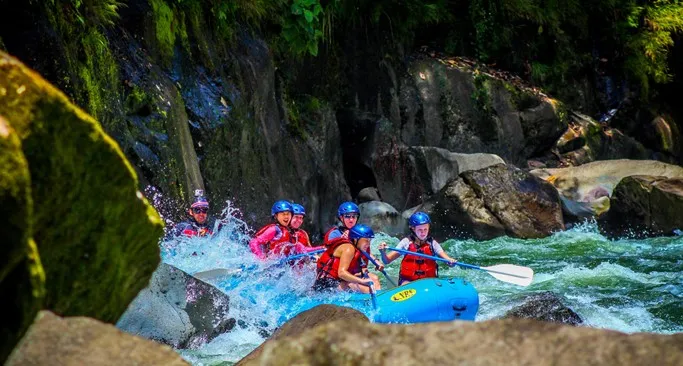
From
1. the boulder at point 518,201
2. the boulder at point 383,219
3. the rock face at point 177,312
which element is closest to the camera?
the rock face at point 177,312

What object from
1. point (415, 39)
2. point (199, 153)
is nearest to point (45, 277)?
point (199, 153)

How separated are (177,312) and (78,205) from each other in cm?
→ 392

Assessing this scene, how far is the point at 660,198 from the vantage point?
12938 millimetres

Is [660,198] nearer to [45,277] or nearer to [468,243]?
[468,243]

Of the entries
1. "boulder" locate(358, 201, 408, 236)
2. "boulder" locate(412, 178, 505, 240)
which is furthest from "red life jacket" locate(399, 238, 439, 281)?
"boulder" locate(358, 201, 408, 236)

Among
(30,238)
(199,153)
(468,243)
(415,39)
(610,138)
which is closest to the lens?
(30,238)

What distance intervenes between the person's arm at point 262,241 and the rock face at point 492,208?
4548mm

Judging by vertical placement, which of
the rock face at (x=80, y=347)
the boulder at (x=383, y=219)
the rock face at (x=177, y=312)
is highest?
the boulder at (x=383, y=219)

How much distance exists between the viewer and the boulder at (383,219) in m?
13.5

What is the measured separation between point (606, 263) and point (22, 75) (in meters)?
9.60

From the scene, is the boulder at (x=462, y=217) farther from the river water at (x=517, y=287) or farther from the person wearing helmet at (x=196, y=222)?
the person wearing helmet at (x=196, y=222)

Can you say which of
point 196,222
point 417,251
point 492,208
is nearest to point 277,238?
point 196,222

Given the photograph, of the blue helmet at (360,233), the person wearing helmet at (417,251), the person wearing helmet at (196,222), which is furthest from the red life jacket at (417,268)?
the person wearing helmet at (196,222)

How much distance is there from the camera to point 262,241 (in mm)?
9195
